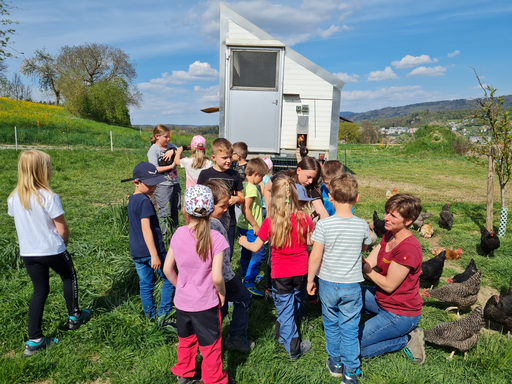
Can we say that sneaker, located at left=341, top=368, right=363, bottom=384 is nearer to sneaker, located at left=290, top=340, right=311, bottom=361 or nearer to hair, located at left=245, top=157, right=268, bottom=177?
sneaker, located at left=290, top=340, right=311, bottom=361

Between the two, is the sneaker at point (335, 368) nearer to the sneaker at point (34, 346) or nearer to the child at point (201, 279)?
the child at point (201, 279)

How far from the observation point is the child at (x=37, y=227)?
2572mm

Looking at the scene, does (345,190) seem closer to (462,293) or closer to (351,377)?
(351,377)

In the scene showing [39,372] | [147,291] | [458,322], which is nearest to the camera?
[39,372]

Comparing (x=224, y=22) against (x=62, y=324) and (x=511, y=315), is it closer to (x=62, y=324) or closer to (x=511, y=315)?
(x=62, y=324)

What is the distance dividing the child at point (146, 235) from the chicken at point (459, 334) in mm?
2417

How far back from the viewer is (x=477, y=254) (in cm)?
536

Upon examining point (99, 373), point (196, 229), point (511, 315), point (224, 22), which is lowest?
point (99, 373)

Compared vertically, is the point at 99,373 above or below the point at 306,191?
below

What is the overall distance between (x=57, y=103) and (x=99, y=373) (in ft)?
158

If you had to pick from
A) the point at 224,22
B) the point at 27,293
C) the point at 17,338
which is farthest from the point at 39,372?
the point at 224,22

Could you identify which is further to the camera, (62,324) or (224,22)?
(224,22)

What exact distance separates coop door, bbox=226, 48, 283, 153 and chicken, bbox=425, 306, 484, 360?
6467mm

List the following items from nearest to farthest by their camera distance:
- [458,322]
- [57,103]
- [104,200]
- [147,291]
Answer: [458,322] → [147,291] → [104,200] → [57,103]
